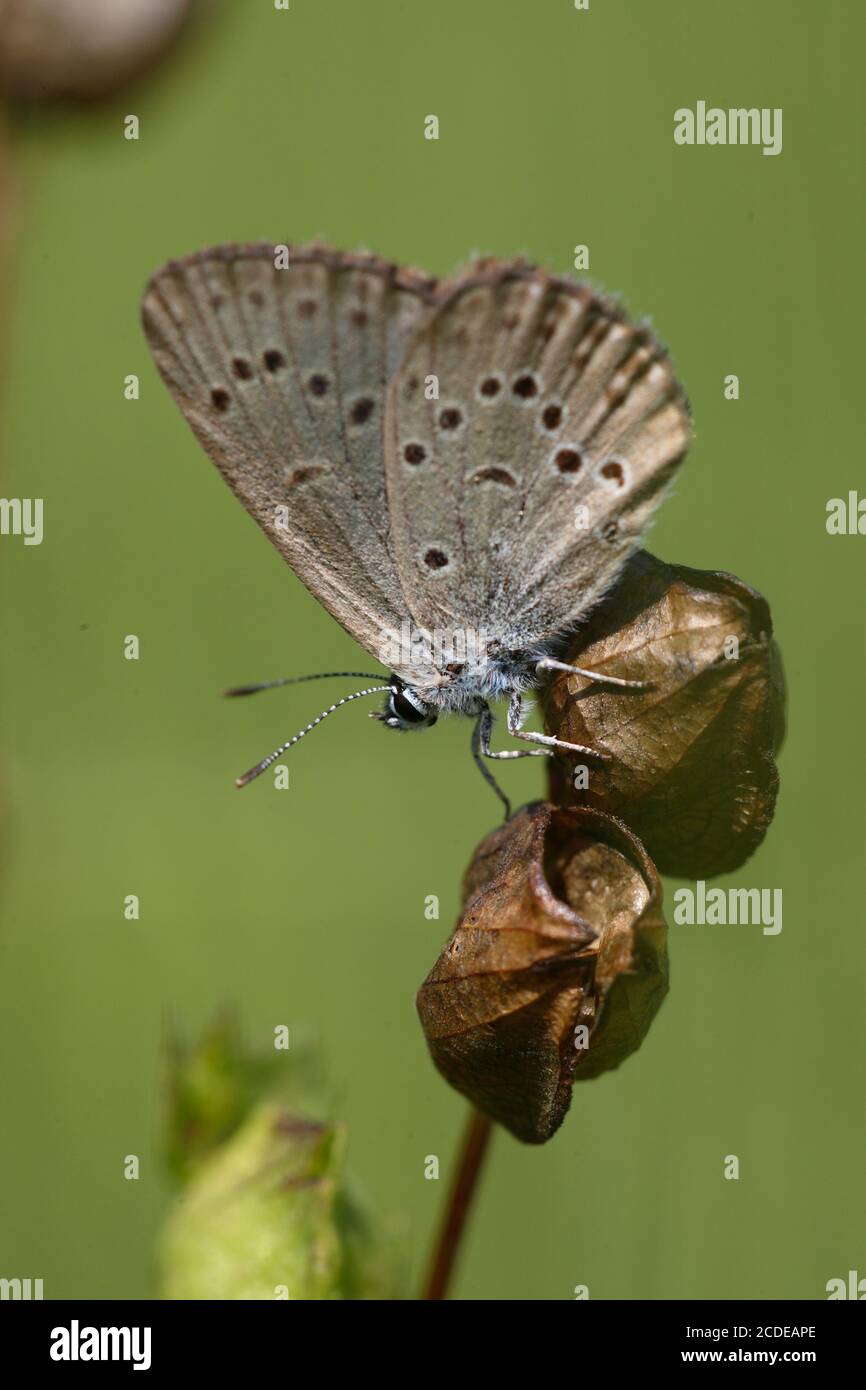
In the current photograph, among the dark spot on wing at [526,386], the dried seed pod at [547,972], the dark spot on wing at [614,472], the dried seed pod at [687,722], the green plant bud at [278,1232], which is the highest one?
the dark spot on wing at [526,386]

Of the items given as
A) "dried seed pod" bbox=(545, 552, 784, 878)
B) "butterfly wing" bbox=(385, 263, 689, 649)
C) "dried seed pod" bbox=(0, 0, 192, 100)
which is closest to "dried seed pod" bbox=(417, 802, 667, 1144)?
"dried seed pod" bbox=(545, 552, 784, 878)

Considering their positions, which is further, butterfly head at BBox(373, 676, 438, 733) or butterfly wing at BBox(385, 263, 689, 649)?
butterfly head at BBox(373, 676, 438, 733)

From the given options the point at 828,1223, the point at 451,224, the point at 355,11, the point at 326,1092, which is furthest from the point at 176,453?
the point at 828,1223

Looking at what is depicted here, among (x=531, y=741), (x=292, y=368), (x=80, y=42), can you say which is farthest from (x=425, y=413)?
(x=80, y=42)

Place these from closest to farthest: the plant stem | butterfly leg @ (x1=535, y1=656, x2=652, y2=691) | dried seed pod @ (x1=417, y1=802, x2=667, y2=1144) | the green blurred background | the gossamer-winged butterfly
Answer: dried seed pod @ (x1=417, y1=802, x2=667, y2=1144) → butterfly leg @ (x1=535, y1=656, x2=652, y2=691) → the plant stem → the gossamer-winged butterfly → the green blurred background

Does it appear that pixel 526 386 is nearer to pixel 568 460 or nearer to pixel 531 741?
pixel 568 460

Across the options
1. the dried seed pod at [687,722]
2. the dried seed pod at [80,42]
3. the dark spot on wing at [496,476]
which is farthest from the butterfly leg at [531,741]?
the dried seed pod at [80,42]

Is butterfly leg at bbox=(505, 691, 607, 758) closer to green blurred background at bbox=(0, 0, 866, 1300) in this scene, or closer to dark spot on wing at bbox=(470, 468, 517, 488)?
dark spot on wing at bbox=(470, 468, 517, 488)

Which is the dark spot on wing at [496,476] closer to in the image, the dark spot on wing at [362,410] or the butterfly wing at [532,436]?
the butterfly wing at [532,436]
